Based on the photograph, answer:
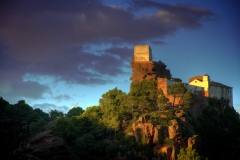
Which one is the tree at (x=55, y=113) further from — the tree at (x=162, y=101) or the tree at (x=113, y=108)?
the tree at (x=162, y=101)

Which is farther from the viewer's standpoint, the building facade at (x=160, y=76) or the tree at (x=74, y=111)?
the tree at (x=74, y=111)

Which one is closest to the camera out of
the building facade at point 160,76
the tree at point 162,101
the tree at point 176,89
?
the tree at point 162,101

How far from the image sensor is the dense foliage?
42.2 metres

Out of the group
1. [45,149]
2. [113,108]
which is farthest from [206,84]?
Answer: [45,149]

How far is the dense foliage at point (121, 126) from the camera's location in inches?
1660

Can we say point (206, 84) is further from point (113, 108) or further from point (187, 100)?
point (113, 108)

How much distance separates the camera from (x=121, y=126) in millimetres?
47719

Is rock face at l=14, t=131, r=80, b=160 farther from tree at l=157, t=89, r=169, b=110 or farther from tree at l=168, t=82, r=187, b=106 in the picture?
tree at l=168, t=82, r=187, b=106

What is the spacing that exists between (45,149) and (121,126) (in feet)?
39.7

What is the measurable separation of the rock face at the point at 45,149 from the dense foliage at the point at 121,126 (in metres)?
1.36

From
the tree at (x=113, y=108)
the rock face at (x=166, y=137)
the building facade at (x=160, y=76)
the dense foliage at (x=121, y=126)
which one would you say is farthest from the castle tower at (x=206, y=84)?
the tree at (x=113, y=108)

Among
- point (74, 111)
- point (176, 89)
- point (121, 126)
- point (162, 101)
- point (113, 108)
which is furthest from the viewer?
point (74, 111)

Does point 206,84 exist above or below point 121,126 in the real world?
above

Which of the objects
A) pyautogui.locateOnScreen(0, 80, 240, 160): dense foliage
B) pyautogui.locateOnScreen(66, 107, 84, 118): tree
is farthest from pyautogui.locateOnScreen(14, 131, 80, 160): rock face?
pyautogui.locateOnScreen(66, 107, 84, 118): tree
